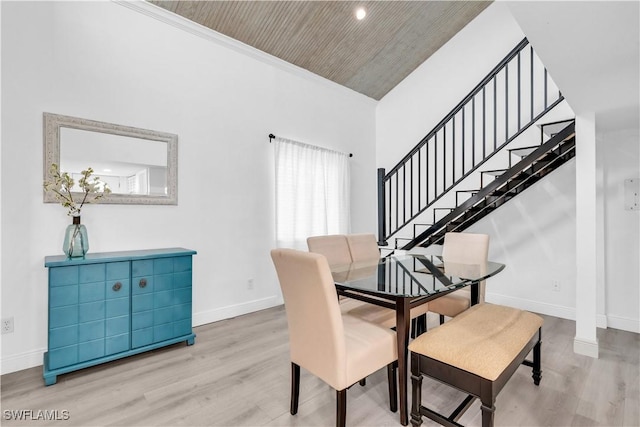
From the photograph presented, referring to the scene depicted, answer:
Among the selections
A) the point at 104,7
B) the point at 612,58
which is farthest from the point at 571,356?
the point at 104,7

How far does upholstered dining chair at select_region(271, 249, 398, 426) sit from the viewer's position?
1479mm

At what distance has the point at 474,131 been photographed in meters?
4.20

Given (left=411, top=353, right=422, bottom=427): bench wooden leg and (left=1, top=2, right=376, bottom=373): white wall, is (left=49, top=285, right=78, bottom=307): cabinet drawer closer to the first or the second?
(left=1, top=2, right=376, bottom=373): white wall

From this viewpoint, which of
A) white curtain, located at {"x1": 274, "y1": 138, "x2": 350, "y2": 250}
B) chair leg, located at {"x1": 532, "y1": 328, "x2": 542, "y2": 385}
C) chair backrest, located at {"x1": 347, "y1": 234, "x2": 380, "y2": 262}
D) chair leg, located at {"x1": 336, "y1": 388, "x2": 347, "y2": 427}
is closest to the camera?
chair leg, located at {"x1": 336, "y1": 388, "x2": 347, "y2": 427}

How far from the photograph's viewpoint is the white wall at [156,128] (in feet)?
7.57

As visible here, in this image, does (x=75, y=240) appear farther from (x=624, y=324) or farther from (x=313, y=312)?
(x=624, y=324)

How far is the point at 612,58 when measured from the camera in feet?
5.61

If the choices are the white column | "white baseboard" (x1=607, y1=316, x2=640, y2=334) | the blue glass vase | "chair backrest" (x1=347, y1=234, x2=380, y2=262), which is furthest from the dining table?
the blue glass vase

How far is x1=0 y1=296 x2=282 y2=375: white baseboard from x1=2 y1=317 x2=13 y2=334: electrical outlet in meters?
0.19

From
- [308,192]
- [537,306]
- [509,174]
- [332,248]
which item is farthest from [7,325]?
[537,306]

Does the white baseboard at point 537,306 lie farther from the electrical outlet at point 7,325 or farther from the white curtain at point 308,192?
the electrical outlet at point 7,325

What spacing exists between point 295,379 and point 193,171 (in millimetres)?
2305

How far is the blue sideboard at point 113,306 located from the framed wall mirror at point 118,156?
0.59 m

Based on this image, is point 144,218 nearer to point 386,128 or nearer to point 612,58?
point 612,58
